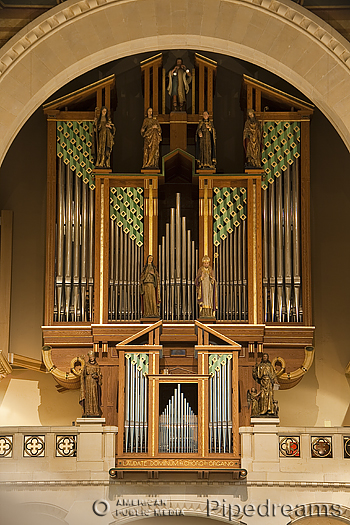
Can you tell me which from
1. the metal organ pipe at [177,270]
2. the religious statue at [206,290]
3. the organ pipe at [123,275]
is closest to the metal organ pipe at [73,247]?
the organ pipe at [123,275]

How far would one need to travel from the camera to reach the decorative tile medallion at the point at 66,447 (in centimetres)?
1639

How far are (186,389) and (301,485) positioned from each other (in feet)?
7.29

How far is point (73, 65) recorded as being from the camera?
18.0 meters

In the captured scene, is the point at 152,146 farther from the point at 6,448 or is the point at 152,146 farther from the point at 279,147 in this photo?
the point at 6,448

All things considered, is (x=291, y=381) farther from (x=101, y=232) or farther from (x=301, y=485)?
(x=101, y=232)

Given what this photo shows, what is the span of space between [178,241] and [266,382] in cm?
344

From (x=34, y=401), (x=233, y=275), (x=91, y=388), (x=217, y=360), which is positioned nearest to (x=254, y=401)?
(x=217, y=360)

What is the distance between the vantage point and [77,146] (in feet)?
64.6

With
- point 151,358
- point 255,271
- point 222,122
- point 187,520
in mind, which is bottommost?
point 187,520

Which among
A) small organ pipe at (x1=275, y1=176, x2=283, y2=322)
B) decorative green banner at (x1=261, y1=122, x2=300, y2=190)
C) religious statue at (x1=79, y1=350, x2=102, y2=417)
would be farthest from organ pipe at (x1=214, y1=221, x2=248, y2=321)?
religious statue at (x1=79, y1=350, x2=102, y2=417)

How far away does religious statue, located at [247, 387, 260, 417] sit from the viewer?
16703 mm

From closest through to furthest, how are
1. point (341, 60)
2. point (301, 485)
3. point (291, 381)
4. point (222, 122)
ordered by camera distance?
point (301, 485)
point (341, 60)
point (291, 381)
point (222, 122)

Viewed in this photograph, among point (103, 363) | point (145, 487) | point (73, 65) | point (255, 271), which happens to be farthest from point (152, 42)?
point (145, 487)

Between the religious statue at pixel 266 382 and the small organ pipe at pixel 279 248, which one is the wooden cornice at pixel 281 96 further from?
the religious statue at pixel 266 382
